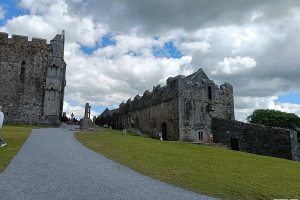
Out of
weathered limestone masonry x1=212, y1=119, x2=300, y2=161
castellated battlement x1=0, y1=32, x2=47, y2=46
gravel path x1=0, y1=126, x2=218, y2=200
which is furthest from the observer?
castellated battlement x1=0, y1=32, x2=47, y2=46

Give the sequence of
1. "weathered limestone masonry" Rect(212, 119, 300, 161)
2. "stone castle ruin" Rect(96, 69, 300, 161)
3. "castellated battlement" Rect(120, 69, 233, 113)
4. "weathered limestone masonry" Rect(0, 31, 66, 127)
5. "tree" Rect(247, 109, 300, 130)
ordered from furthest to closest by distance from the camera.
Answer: "tree" Rect(247, 109, 300, 130), "weathered limestone masonry" Rect(0, 31, 66, 127), "castellated battlement" Rect(120, 69, 233, 113), "stone castle ruin" Rect(96, 69, 300, 161), "weathered limestone masonry" Rect(212, 119, 300, 161)

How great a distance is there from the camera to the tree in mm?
45312

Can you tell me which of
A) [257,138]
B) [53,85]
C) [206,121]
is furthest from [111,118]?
[257,138]

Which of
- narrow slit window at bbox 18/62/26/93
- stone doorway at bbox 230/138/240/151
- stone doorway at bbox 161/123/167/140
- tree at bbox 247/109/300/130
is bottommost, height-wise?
Result: stone doorway at bbox 230/138/240/151

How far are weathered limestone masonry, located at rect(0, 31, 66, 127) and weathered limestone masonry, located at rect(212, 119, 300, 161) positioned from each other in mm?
20107

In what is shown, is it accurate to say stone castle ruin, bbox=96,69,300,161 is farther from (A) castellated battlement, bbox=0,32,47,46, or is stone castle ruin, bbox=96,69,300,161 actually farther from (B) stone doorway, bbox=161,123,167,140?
(A) castellated battlement, bbox=0,32,47,46

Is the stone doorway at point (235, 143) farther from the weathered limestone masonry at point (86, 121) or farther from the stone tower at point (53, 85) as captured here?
the stone tower at point (53, 85)

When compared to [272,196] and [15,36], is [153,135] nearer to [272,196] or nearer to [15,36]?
[272,196]

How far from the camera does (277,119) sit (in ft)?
152

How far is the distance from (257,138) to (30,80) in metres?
27.7

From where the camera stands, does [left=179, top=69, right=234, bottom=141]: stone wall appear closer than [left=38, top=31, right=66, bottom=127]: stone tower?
Yes

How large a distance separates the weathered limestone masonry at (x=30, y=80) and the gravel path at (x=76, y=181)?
20.6 metres

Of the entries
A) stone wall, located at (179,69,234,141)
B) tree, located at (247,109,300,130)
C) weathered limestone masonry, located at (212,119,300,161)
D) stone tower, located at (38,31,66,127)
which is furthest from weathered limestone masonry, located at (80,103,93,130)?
tree, located at (247,109,300,130)

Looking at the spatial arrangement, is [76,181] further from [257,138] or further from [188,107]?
[257,138]
